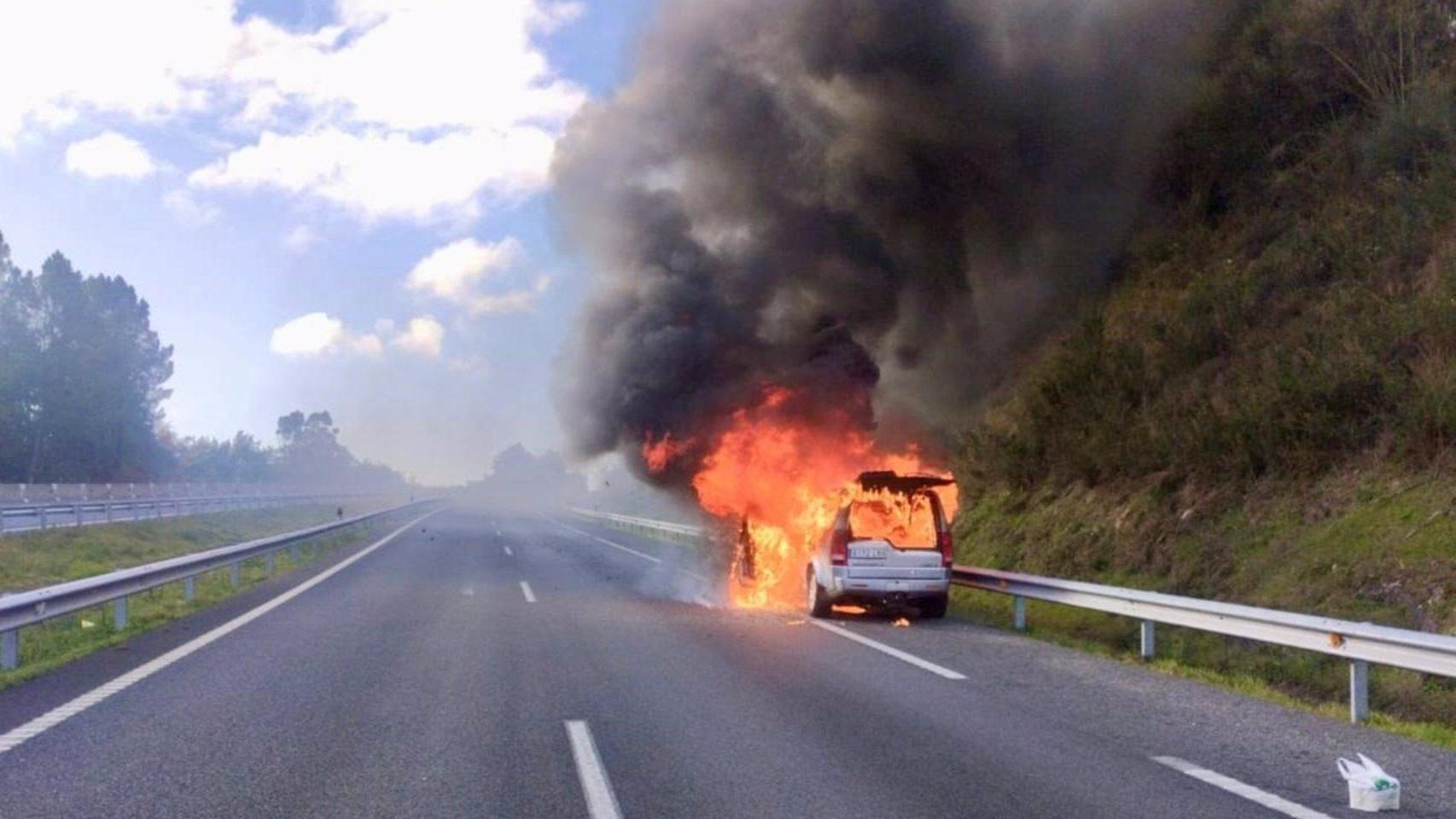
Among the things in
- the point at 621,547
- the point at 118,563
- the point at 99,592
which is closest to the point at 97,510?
the point at 118,563

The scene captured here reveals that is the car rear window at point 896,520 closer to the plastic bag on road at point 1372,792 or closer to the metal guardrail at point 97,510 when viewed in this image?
the plastic bag on road at point 1372,792

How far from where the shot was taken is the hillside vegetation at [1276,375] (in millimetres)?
12742

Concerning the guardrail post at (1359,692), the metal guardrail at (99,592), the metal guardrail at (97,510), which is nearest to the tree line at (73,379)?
the metal guardrail at (97,510)

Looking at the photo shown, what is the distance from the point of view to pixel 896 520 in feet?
49.9

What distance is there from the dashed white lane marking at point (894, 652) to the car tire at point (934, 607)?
132 centimetres

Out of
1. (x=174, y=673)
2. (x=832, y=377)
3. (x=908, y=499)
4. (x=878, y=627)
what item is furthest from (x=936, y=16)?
(x=174, y=673)

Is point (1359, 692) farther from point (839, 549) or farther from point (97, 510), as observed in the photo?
point (97, 510)

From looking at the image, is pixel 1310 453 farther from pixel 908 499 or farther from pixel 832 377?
pixel 832 377

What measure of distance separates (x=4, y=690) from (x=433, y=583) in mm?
10453

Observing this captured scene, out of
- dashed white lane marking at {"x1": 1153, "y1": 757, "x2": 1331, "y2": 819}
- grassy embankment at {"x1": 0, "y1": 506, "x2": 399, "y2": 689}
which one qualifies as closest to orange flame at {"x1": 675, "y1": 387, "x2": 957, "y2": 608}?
grassy embankment at {"x1": 0, "y1": 506, "x2": 399, "y2": 689}

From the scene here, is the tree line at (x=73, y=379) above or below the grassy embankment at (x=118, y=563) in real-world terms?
above

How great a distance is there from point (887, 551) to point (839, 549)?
1.87 ft

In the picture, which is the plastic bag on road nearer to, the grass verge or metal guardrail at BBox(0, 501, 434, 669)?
the grass verge

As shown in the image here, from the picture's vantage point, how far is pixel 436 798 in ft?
19.9
